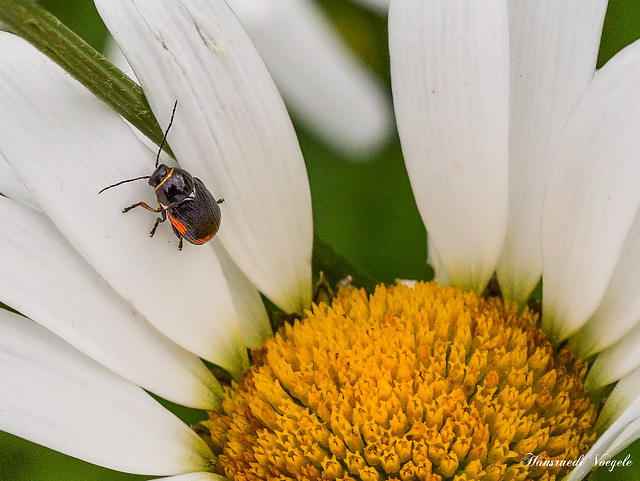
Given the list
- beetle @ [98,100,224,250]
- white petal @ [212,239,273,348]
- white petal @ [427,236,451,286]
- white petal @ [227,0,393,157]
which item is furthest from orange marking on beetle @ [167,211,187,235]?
white petal @ [227,0,393,157]

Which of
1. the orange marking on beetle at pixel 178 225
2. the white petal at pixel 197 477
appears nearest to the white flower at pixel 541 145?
the orange marking on beetle at pixel 178 225

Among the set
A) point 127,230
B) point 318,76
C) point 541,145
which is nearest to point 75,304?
point 127,230

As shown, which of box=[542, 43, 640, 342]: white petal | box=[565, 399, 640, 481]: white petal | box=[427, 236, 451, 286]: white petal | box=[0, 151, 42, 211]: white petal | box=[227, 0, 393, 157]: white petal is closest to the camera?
box=[565, 399, 640, 481]: white petal

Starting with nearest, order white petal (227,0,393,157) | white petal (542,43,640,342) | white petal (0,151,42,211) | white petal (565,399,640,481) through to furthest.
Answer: white petal (565,399,640,481) < white petal (542,43,640,342) < white petal (0,151,42,211) < white petal (227,0,393,157)

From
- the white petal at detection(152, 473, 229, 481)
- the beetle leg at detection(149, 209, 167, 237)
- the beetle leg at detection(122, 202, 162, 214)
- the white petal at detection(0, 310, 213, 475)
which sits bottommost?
the white petal at detection(152, 473, 229, 481)

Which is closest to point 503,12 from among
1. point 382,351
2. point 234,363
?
point 382,351

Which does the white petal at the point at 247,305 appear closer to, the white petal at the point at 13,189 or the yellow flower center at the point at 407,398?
Answer: the yellow flower center at the point at 407,398

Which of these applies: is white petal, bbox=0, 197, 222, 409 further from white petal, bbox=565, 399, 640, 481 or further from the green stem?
white petal, bbox=565, 399, 640, 481
